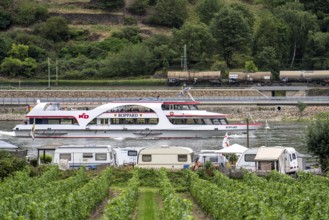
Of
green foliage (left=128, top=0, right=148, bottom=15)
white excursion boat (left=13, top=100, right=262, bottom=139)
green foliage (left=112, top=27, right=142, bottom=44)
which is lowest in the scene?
white excursion boat (left=13, top=100, right=262, bottom=139)

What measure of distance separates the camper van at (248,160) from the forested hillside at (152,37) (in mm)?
60569

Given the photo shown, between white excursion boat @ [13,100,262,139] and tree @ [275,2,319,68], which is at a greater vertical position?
tree @ [275,2,319,68]

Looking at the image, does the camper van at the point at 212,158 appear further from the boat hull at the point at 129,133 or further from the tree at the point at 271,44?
the tree at the point at 271,44

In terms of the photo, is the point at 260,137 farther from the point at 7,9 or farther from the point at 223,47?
the point at 7,9

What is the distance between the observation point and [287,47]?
108m

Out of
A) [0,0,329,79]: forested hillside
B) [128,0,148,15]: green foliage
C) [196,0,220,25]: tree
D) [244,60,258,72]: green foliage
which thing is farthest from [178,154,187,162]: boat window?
[128,0,148,15]: green foliage

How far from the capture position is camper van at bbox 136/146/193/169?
42188 millimetres

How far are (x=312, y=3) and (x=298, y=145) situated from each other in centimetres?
6445

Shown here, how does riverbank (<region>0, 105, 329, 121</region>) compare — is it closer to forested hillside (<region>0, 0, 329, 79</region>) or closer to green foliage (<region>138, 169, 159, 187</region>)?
forested hillside (<region>0, 0, 329, 79</region>)

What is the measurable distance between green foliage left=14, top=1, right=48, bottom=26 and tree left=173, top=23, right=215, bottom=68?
60.7 feet

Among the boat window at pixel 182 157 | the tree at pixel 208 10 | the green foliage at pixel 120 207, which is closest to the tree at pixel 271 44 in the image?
the tree at pixel 208 10

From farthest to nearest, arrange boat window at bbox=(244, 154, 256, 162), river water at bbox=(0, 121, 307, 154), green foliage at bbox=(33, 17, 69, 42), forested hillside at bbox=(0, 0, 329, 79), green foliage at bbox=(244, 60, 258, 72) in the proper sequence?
green foliage at bbox=(33, 17, 69, 42)
forested hillside at bbox=(0, 0, 329, 79)
green foliage at bbox=(244, 60, 258, 72)
river water at bbox=(0, 121, 307, 154)
boat window at bbox=(244, 154, 256, 162)


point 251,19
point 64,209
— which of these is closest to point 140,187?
point 64,209

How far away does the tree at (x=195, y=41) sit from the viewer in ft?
344
